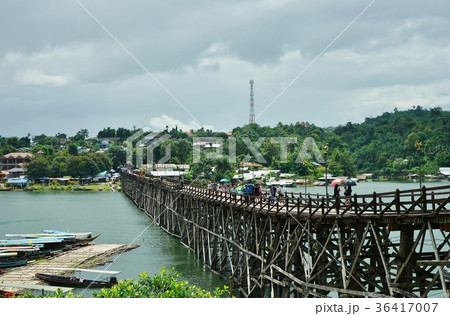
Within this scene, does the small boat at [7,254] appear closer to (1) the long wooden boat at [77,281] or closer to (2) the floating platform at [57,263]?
(2) the floating platform at [57,263]

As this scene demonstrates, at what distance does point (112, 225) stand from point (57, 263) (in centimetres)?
2204

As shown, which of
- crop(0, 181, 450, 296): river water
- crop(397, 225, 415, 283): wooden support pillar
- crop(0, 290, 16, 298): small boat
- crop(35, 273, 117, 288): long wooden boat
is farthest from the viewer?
crop(0, 181, 450, 296): river water

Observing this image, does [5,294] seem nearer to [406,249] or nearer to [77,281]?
[77,281]

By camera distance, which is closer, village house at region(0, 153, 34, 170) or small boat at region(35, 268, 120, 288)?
small boat at region(35, 268, 120, 288)

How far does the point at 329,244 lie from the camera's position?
2311 centimetres

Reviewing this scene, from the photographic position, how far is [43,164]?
461 feet

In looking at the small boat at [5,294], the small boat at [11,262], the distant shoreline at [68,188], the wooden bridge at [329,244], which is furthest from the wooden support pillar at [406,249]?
the distant shoreline at [68,188]

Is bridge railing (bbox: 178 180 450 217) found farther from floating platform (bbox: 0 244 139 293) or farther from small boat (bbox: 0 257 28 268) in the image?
small boat (bbox: 0 257 28 268)

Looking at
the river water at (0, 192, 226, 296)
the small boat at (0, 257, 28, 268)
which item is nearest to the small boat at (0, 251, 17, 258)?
the small boat at (0, 257, 28, 268)

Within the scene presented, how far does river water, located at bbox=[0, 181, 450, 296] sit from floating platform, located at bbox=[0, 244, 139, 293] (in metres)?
1.38

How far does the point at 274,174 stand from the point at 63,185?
4877 cm

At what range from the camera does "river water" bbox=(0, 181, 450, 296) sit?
38312 mm
